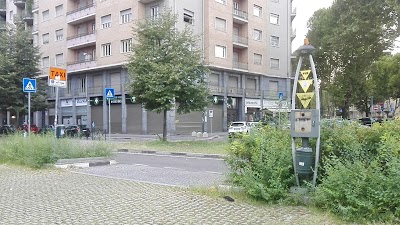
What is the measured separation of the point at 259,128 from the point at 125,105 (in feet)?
111

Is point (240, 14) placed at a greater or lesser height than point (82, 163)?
greater

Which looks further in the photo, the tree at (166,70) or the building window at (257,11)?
the building window at (257,11)

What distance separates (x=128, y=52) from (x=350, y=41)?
73.4 ft

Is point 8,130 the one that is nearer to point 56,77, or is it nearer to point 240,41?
point 56,77

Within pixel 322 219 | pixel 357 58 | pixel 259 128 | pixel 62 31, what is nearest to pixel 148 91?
pixel 259 128

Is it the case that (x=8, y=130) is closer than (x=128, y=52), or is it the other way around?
(x=8, y=130)

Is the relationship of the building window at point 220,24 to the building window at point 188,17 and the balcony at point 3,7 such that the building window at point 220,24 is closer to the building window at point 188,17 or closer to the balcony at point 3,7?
the building window at point 188,17

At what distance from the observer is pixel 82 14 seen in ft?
143

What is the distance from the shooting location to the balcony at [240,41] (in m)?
43.0

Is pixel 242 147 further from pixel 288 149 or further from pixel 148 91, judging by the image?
pixel 148 91

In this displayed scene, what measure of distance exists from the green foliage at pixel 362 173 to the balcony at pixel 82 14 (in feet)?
133

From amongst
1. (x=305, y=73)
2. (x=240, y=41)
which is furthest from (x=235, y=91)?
(x=305, y=73)

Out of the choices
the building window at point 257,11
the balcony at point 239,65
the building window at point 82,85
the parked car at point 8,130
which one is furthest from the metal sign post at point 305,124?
the building window at point 82,85

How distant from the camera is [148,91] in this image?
21.7 meters
